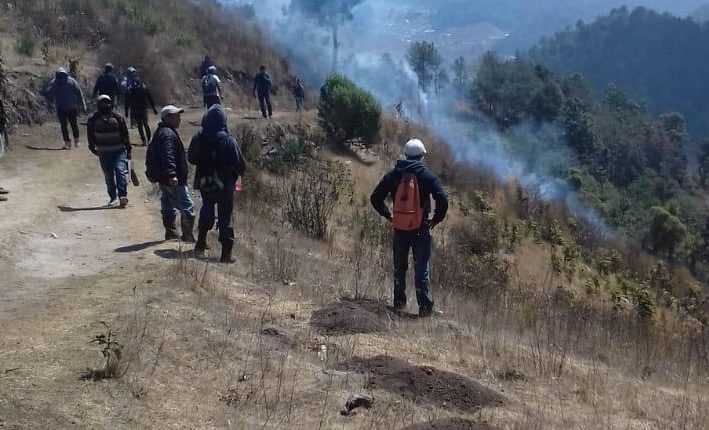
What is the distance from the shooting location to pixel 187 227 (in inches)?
325

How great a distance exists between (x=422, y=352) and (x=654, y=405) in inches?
73.8

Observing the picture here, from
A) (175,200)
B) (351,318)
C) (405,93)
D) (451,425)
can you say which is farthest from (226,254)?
(405,93)

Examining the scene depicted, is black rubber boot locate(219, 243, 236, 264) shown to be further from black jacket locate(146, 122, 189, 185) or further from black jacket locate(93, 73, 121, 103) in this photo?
black jacket locate(93, 73, 121, 103)

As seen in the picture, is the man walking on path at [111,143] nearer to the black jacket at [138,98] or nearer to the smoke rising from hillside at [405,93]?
the black jacket at [138,98]

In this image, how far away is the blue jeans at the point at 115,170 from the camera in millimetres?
9969

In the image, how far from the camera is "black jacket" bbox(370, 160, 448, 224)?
6.74 m

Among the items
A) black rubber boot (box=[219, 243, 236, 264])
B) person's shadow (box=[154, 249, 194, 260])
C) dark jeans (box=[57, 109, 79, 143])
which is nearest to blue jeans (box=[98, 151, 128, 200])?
person's shadow (box=[154, 249, 194, 260])

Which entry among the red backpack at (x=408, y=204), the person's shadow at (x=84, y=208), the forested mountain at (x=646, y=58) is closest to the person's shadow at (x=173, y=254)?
the red backpack at (x=408, y=204)

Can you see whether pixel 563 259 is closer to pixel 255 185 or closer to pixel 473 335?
pixel 255 185

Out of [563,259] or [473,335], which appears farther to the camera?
[563,259]

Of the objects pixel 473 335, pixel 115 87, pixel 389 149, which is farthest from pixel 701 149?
pixel 473 335

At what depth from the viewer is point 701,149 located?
3211 inches

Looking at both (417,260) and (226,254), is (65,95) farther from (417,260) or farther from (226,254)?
(417,260)

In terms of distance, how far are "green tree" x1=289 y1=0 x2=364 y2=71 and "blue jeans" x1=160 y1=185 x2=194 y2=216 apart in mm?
47664
